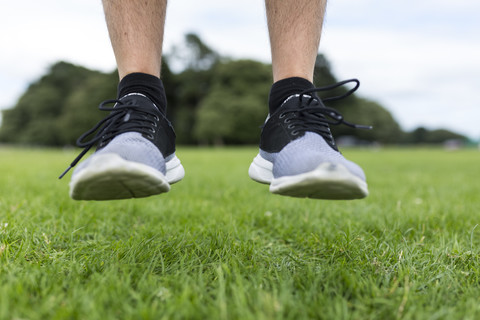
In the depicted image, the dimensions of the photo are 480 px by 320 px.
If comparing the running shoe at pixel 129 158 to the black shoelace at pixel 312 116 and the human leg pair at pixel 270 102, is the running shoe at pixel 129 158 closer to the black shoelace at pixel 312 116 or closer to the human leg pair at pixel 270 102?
the human leg pair at pixel 270 102

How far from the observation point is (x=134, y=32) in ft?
4.78

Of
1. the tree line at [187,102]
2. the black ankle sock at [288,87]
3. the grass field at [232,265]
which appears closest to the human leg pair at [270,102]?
the black ankle sock at [288,87]

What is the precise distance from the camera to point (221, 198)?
3.08m

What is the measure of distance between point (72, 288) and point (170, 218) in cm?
112

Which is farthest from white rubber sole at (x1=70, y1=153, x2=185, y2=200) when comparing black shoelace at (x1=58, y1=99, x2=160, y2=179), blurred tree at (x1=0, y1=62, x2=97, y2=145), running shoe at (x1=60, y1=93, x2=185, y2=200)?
blurred tree at (x1=0, y1=62, x2=97, y2=145)

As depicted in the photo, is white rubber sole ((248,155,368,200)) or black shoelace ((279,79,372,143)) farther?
black shoelace ((279,79,372,143))

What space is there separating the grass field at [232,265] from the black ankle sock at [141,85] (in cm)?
62

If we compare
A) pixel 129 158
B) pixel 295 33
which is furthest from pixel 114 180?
pixel 295 33

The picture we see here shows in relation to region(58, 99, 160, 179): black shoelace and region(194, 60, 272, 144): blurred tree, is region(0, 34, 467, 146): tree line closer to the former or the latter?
region(194, 60, 272, 144): blurred tree

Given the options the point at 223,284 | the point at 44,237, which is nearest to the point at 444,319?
the point at 223,284

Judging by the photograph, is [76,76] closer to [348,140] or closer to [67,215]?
[348,140]

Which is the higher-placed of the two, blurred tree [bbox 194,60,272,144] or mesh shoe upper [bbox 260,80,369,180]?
blurred tree [bbox 194,60,272,144]

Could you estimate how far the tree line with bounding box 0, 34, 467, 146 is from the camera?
1273 inches

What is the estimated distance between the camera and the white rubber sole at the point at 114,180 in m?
1.08
